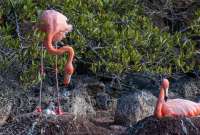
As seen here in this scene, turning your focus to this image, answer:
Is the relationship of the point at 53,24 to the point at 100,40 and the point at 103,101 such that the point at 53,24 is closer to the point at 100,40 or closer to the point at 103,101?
the point at 100,40

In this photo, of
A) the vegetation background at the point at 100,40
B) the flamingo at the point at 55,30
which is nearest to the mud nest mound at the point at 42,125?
the flamingo at the point at 55,30

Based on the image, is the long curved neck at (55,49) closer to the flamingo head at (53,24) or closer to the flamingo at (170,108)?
the flamingo head at (53,24)

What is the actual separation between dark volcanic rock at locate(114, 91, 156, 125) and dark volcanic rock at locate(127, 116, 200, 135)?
132 cm

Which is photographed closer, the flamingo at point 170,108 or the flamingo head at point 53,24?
the flamingo at point 170,108

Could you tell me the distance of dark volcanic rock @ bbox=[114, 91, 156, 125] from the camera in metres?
6.72

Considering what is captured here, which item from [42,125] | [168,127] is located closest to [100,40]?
[42,125]

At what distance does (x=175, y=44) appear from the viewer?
7.24 meters

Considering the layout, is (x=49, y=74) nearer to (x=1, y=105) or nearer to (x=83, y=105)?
(x=83, y=105)

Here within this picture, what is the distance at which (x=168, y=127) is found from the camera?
5305 millimetres

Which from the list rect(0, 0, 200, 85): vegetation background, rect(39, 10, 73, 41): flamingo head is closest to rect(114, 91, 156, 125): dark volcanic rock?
rect(0, 0, 200, 85): vegetation background

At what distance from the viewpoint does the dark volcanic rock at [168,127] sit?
5281 millimetres

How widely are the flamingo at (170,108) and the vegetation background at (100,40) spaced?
105cm

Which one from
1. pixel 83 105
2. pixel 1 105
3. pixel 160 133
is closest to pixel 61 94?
pixel 83 105

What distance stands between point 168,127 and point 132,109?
145 cm
